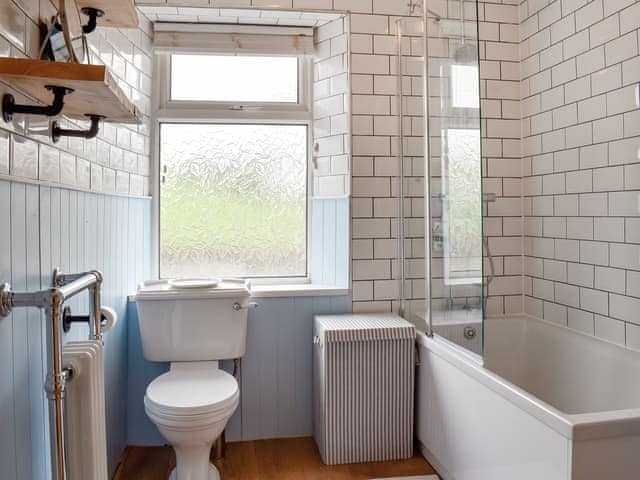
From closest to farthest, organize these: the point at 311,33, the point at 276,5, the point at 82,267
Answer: the point at 82,267, the point at 276,5, the point at 311,33

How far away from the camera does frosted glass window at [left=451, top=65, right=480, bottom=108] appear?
6.14 ft

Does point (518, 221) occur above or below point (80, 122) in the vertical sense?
below

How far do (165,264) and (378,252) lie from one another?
1.22m

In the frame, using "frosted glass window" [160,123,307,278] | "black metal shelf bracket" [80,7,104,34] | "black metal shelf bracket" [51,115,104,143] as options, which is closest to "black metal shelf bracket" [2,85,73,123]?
"black metal shelf bracket" [51,115,104,143]

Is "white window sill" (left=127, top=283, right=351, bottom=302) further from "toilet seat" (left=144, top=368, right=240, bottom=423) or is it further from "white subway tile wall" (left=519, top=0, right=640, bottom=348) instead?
"white subway tile wall" (left=519, top=0, right=640, bottom=348)

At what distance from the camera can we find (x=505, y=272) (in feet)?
9.43

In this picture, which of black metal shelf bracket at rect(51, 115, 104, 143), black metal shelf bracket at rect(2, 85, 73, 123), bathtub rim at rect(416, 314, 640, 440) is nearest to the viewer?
black metal shelf bracket at rect(2, 85, 73, 123)

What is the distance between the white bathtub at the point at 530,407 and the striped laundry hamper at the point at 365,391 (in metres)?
0.09

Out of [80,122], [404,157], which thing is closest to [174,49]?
[80,122]

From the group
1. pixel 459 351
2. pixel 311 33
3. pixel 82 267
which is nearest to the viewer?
pixel 82 267

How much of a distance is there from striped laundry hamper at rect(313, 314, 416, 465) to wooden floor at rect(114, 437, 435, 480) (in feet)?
0.21

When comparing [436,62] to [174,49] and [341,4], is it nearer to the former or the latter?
[341,4]

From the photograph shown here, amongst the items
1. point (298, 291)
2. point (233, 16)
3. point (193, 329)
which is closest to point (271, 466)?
point (193, 329)

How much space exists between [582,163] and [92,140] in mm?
2194
